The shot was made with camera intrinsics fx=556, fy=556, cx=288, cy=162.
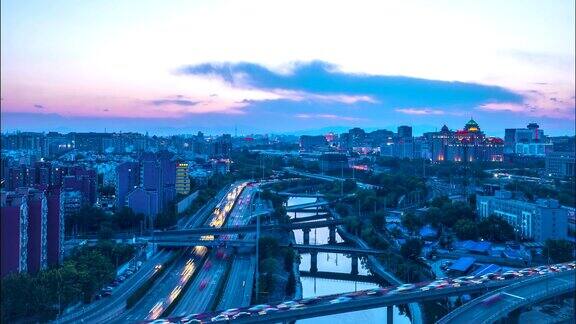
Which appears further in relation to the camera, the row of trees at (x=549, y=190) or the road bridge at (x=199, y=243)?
the row of trees at (x=549, y=190)

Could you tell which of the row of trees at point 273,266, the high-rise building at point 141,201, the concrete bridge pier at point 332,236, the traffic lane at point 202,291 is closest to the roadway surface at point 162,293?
the traffic lane at point 202,291

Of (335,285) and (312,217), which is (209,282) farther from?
(312,217)

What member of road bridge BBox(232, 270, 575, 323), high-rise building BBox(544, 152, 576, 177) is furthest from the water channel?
high-rise building BBox(544, 152, 576, 177)

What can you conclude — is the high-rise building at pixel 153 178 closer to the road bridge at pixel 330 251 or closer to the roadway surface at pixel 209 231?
the roadway surface at pixel 209 231

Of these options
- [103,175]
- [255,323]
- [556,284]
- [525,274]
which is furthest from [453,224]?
[103,175]

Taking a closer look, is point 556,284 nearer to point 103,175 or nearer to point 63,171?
point 63,171
